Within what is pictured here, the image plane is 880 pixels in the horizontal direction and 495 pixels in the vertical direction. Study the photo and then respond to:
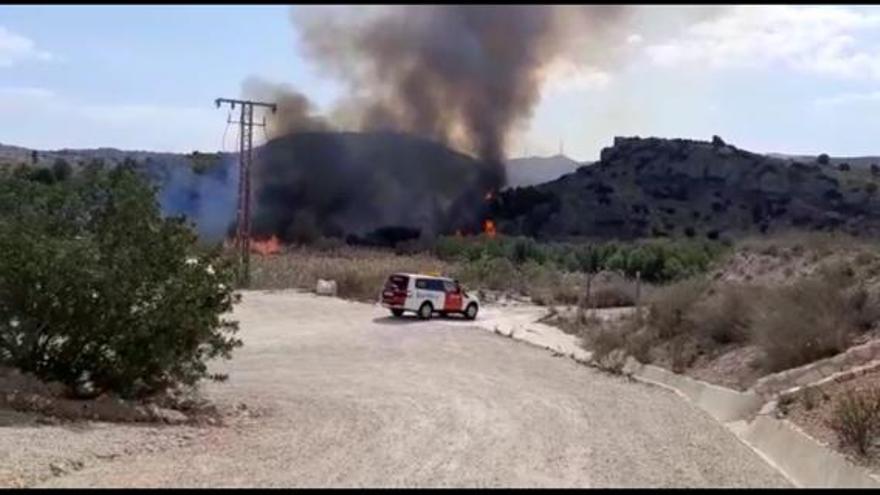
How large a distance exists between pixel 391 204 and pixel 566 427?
81.7 meters

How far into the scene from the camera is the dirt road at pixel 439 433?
12414 millimetres

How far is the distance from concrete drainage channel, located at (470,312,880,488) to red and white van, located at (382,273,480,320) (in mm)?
15864

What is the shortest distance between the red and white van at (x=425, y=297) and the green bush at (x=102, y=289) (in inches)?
1062

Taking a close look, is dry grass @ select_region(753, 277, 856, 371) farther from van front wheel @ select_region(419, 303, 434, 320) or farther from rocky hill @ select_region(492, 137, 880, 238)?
rocky hill @ select_region(492, 137, 880, 238)

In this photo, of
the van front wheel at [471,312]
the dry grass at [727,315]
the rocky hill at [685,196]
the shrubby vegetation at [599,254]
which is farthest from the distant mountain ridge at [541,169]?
the dry grass at [727,315]

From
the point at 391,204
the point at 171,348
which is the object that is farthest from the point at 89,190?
the point at 391,204

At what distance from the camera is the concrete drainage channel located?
42.3ft

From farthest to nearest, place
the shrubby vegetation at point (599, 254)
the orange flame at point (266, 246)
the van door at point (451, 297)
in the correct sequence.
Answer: the orange flame at point (266, 246)
the shrubby vegetation at point (599, 254)
the van door at point (451, 297)

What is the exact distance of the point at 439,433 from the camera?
53.1 ft

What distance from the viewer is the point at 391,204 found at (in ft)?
324

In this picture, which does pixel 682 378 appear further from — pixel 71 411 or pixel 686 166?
pixel 686 166

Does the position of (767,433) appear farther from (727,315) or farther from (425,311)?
(425,311)

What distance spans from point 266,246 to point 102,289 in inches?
2540

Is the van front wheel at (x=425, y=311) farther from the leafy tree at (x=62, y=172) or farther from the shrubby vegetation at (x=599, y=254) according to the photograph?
the shrubby vegetation at (x=599, y=254)
